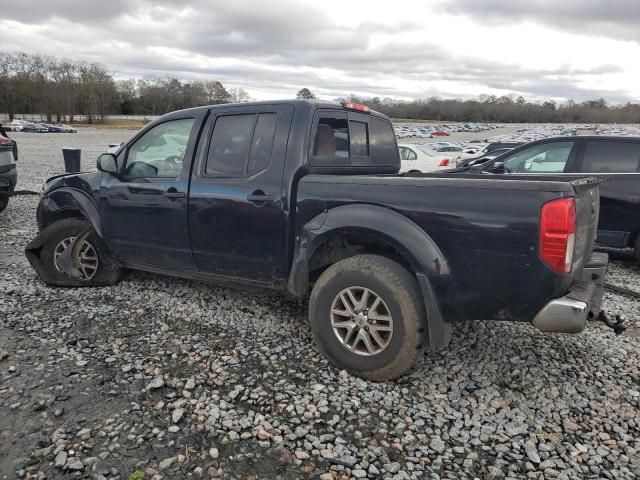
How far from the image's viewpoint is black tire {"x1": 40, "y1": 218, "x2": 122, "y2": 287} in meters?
4.98

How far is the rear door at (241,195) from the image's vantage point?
12.3 feet

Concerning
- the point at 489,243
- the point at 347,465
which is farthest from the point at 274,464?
the point at 489,243

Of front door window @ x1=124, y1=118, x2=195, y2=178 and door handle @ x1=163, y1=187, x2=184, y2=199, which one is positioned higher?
front door window @ x1=124, y1=118, x2=195, y2=178

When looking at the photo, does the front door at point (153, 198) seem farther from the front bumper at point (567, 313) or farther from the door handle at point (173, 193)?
the front bumper at point (567, 313)

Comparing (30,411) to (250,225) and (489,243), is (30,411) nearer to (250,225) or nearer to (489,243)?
(250,225)

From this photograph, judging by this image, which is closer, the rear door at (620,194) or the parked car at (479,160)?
the rear door at (620,194)

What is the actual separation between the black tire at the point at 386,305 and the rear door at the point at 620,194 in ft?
13.9

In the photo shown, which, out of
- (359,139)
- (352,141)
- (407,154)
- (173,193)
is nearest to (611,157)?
(359,139)

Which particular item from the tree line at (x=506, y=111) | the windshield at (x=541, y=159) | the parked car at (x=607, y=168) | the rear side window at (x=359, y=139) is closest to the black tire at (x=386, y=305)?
the rear side window at (x=359, y=139)

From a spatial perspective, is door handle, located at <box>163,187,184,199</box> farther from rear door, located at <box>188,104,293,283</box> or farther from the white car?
the white car

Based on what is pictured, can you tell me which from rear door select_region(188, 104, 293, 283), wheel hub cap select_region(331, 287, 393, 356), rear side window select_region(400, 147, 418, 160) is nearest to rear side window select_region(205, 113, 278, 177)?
rear door select_region(188, 104, 293, 283)

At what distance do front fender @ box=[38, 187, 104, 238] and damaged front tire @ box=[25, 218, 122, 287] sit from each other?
0.13m

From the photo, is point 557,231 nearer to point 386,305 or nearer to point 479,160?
point 386,305

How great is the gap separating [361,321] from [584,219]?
1595mm
